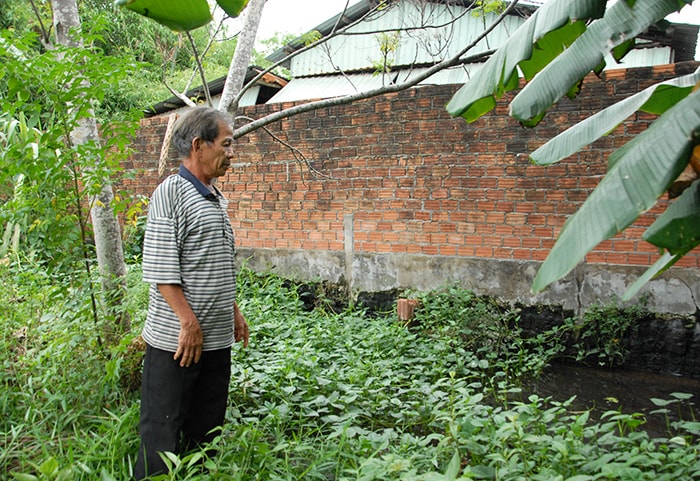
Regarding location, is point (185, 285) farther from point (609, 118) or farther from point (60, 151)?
point (609, 118)

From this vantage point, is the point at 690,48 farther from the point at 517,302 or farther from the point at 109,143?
the point at 109,143

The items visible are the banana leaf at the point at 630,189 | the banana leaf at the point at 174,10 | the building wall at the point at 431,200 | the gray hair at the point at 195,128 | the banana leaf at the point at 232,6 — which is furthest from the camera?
the building wall at the point at 431,200

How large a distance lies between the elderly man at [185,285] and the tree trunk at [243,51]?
1.51 meters

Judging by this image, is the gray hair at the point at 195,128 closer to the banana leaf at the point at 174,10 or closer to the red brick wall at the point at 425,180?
the banana leaf at the point at 174,10

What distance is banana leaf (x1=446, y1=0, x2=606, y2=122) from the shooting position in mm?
1569

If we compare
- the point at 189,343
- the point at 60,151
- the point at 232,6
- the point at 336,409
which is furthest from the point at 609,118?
the point at 60,151

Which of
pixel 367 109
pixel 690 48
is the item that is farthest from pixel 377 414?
pixel 690 48

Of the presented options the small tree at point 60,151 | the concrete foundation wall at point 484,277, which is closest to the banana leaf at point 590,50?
the small tree at point 60,151

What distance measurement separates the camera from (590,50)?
165 centimetres

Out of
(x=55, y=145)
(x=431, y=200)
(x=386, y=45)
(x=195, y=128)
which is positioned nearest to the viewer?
(x=195, y=128)

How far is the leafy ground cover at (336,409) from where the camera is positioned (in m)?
2.16

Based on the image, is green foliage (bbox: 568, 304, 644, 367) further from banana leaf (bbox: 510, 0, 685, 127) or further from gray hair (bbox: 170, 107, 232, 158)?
gray hair (bbox: 170, 107, 232, 158)

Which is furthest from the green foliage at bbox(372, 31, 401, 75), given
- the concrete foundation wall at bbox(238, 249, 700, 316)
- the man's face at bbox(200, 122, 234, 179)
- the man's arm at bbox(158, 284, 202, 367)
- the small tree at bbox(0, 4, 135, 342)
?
the man's arm at bbox(158, 284, 202, 367)

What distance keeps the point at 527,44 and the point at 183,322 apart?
159 cm
